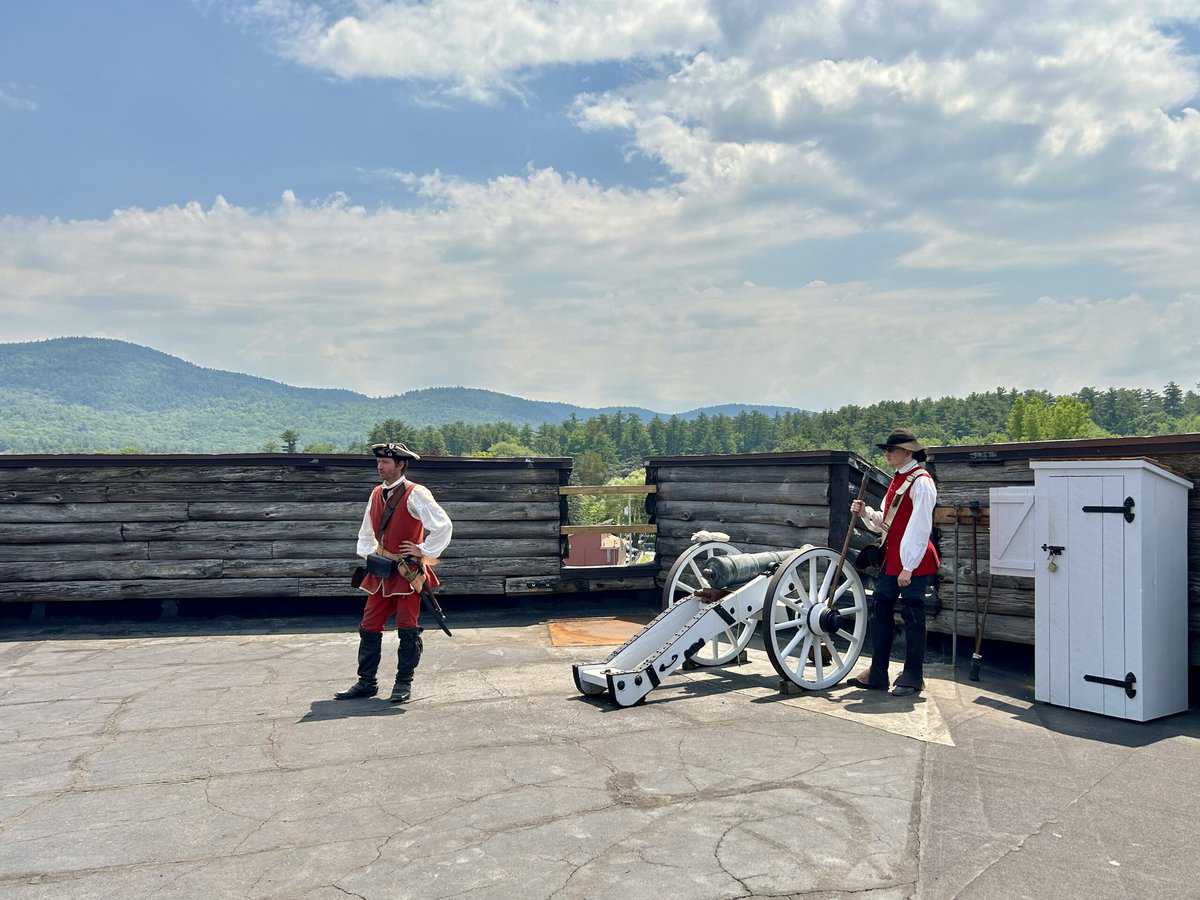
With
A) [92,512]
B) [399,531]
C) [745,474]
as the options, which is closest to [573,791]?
[399,531]

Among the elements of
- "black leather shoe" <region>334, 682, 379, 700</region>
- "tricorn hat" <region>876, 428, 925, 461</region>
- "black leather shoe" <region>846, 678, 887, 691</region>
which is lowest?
"black leather shoe" <region>334, 682, 379, 700</region>

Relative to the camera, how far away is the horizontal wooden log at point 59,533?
9789 mm

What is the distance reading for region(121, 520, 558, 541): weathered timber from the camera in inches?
391

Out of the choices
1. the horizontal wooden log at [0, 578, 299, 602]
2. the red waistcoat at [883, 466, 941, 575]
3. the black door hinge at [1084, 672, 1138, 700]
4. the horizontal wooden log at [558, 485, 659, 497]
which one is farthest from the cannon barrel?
the horizontal wooden log at [0, 578, 299, 602]

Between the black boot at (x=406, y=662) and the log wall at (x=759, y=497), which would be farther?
the log wall at (x=759, y=497)

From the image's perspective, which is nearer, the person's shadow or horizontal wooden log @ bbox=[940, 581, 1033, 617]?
the person's shadow

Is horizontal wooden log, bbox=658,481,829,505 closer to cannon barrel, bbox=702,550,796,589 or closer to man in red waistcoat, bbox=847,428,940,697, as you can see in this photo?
man in red waistcoat, bbox=847,428,940,697

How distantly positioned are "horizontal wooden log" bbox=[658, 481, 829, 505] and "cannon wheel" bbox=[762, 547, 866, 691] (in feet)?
6.07

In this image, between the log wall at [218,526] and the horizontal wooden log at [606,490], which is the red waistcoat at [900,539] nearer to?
the horizontal wooden log at [606,490]

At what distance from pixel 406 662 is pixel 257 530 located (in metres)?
4.34

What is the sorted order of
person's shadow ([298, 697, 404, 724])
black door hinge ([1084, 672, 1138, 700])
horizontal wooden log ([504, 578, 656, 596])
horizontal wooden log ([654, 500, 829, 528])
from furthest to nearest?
horizontal wooden log ([504, 578, 656, 596]), horizontal wooden log ([654, 500, 829, 528]), person's shadow ([298, 697, 404, 724]), black door hinge ([1084, 672, 1138, 700])

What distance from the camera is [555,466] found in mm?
10562

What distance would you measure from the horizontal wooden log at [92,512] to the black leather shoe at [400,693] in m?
4.80

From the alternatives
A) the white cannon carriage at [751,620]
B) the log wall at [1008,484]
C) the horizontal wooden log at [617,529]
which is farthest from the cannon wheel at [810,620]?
the horizontal wooden log at [617,529]
